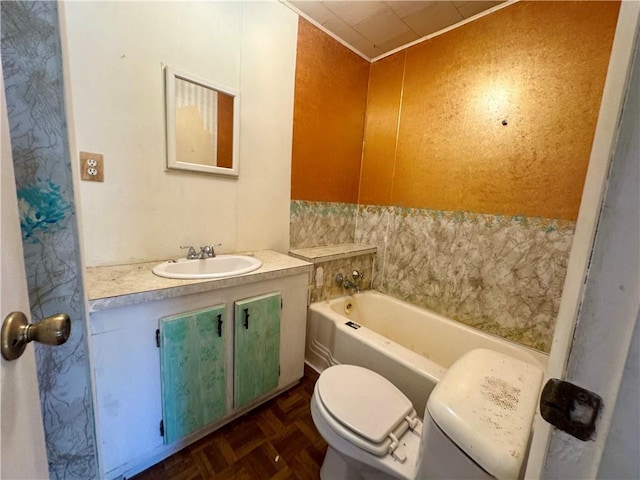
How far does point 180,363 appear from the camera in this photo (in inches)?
44.0

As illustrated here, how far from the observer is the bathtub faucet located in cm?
207

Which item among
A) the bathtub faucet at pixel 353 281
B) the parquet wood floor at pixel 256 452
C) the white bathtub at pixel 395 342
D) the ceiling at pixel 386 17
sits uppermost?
the ceiling at pixel 386 17

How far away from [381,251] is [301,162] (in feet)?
3.40

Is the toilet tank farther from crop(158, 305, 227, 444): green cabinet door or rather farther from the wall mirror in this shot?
the wall mirror

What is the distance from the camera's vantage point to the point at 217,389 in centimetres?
125

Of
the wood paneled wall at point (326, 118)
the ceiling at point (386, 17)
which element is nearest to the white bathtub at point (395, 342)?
the wood paneled wall at point (326, 118)

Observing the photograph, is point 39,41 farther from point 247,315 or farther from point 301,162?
point 301,162

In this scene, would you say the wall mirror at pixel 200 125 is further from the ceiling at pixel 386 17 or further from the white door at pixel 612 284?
the white door at pixel 612 284

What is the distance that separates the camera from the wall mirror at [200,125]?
4.45 ft

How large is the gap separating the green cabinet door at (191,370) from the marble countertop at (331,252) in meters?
0.78

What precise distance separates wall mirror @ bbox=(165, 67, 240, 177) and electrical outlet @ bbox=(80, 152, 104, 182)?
0.94ft

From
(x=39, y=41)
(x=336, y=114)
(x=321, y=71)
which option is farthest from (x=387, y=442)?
(x=321, y=71)

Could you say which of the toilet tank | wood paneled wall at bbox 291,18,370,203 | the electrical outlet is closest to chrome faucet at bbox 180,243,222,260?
the electrical outlet

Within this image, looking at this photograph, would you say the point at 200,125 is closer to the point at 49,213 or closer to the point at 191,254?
the point at 191,254
